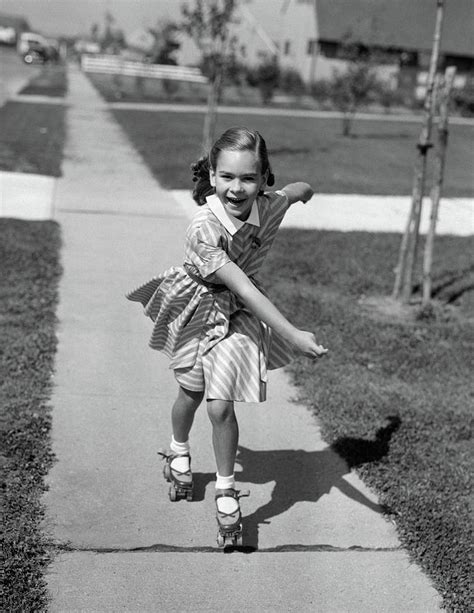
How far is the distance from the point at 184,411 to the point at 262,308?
72 centimetres

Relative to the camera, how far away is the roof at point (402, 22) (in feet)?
134

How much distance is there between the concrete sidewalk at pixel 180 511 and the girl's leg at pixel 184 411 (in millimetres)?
272

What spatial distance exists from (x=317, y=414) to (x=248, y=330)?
1.40 metres

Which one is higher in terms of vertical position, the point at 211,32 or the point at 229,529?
the point at 211,32

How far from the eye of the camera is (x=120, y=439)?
13.4 feet

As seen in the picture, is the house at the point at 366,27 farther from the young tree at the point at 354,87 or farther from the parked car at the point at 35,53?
the young tree at the point at 354,87

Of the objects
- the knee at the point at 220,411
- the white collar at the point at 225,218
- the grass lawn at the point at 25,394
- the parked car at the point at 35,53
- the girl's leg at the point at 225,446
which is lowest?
the parked car at the point at 35,53

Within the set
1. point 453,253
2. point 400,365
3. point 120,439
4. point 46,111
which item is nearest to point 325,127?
point 46,111

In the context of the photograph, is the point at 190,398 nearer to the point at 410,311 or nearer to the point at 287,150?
the point at 410,311

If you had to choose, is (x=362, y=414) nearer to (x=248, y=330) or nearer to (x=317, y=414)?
(x=317, y=414)

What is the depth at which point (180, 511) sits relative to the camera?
11.5 feet

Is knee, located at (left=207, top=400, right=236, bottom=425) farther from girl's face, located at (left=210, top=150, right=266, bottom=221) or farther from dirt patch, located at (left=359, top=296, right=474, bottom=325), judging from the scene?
dirt patch, located at (left=359, top=296, right=474, bottom=325)

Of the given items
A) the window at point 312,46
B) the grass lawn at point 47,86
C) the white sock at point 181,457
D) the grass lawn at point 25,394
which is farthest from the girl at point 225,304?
the window at point 312,46

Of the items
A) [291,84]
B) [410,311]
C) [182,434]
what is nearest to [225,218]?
[182,434]
